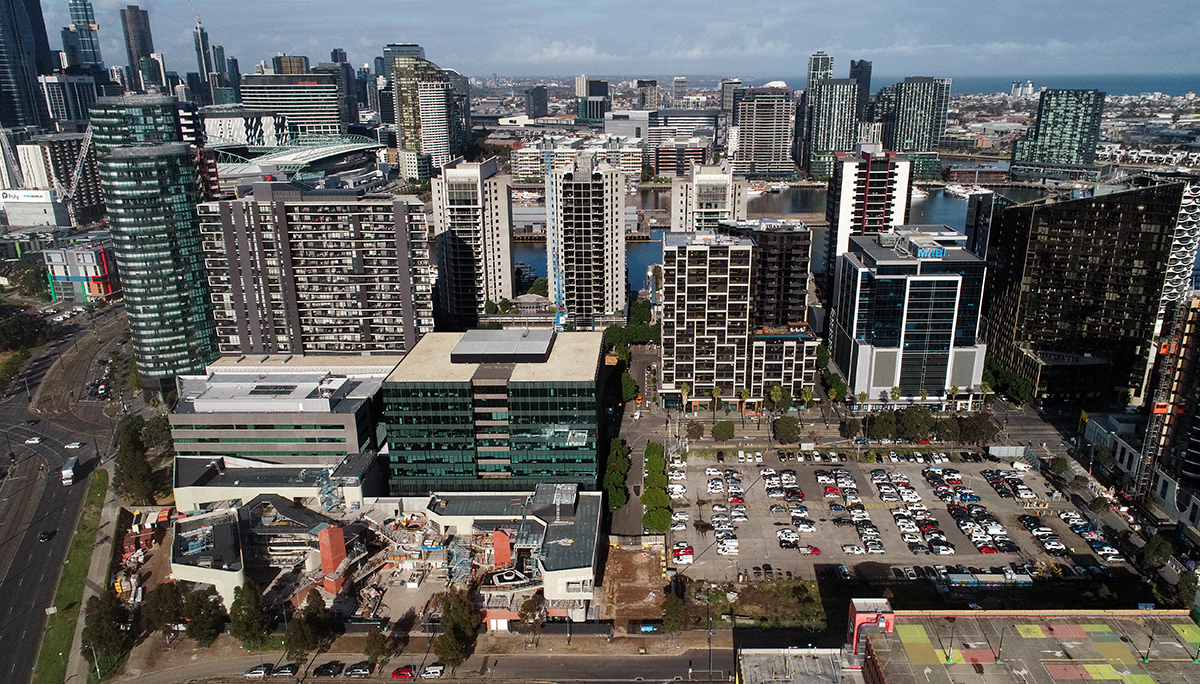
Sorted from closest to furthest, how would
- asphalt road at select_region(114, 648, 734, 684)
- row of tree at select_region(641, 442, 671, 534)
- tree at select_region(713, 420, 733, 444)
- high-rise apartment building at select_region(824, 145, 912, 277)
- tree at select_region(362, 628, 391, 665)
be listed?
asphalt road at select_region(114, 648, 734, 684)
tree at select_region(362, 628, 391, 665)
row of tree at select_region(641, 442, 671, 534)
tree at select_region(713, 420, 733, 444)
high-rise apartment building at select_region(824, 145, 912, 277)

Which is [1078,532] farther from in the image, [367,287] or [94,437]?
[94,437]

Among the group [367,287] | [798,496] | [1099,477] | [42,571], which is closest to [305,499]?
[42,571]

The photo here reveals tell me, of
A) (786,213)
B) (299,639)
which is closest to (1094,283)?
(299,639)

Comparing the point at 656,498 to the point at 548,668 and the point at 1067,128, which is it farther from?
the point at 1067,128

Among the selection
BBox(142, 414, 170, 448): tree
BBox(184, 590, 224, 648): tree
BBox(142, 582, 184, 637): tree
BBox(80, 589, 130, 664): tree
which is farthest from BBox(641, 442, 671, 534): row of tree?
BBox(142, 414, 170, 448): tree

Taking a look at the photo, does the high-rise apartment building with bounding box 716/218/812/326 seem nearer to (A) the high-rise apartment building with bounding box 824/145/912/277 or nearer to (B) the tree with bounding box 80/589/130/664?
(A) the high-rise apartment building with bounding box 824/145/912/277
